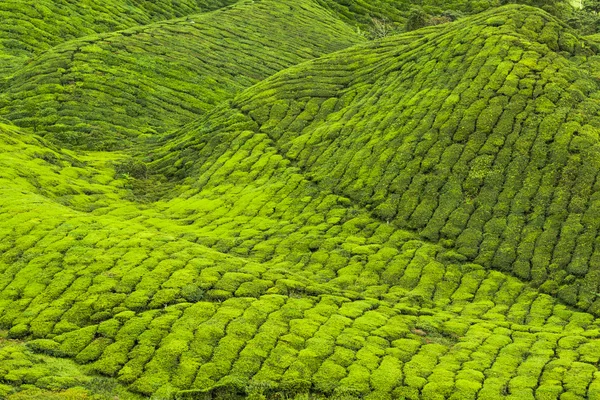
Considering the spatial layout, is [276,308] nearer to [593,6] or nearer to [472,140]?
[472,140]

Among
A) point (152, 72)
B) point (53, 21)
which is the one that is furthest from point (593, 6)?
point (53, 21)

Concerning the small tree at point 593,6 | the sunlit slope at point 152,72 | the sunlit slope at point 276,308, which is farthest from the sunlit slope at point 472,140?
the small tree at point 593,6

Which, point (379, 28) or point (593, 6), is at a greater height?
point (593, 6)

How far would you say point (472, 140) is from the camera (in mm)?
68812

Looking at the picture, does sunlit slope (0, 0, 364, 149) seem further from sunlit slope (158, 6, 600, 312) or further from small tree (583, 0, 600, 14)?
small tree (583, 0, 600, 14)

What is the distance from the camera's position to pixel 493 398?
4078 cm

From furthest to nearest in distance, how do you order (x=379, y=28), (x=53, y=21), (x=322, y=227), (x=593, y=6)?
(x=379, y=28), (x=593, y=6), (x=53, y=21), (x=322, y=227)

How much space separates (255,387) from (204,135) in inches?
2125

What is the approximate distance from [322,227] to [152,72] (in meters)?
61.1

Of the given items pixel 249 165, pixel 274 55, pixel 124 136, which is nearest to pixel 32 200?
pixel 249 165

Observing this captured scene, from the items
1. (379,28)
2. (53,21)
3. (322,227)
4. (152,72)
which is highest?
(379,28)

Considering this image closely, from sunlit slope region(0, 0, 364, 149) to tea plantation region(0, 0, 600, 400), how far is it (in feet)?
2.04

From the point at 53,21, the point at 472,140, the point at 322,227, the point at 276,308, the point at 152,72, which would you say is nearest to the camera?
the point at 276,308

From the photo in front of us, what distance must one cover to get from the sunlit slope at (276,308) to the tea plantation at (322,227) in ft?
0.60
